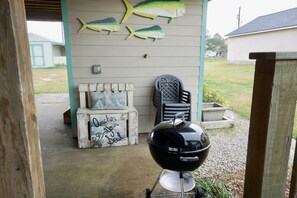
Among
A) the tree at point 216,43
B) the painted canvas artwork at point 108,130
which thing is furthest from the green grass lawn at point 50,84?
the tree at point 216,43

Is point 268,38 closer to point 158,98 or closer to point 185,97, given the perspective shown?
point 185,97

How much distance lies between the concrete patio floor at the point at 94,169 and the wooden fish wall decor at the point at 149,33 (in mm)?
1579

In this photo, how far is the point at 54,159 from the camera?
2.68 metres

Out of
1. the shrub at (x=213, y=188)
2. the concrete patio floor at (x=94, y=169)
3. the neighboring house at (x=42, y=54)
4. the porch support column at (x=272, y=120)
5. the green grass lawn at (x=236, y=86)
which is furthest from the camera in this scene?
the neighboring house at (x=42, y=54)

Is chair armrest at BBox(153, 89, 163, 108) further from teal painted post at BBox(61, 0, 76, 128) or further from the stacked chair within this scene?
teal painted post at BBox(61, 0, 76, 128)

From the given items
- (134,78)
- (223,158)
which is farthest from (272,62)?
(134,78)

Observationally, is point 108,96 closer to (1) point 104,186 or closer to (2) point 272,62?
(1) point 104,186

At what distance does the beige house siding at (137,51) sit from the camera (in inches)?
122

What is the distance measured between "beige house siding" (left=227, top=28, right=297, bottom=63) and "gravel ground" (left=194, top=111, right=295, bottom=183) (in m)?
4.64

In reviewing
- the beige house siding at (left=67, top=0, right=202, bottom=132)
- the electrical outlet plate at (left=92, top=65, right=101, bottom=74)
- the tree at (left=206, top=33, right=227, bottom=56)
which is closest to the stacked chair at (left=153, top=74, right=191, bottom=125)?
the beige house siding at (left=67, top=0, right=202, bottom=132)

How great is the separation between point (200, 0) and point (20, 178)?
3.39 metres

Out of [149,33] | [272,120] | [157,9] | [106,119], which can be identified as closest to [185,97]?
[149,33]

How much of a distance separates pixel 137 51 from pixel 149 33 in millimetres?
327

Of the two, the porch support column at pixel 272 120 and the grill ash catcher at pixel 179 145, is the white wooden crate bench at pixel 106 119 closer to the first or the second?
the grill ash catcher at pixel 179 145
